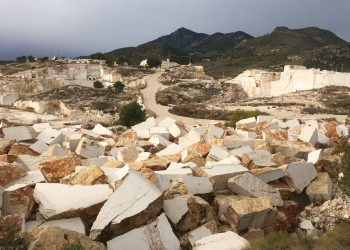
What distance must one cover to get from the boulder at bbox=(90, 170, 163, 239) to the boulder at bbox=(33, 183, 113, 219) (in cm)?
29

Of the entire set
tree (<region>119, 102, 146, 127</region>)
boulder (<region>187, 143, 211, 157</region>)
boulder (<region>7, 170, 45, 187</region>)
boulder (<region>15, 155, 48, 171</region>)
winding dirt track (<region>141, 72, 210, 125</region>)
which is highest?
boulder (<region>7, 170, 45, 187</region>)

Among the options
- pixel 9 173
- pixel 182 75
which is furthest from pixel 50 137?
pixel 182 75

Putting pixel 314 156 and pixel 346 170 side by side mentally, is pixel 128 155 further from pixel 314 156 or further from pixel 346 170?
pixel 346 170

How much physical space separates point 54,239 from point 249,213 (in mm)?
3201

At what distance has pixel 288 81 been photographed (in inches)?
1919

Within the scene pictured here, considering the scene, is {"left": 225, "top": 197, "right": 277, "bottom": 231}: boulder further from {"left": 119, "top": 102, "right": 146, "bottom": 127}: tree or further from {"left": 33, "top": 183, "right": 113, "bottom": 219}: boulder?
{"left": 119, "top": 102, "right": 146, "bottom": 127}: tree

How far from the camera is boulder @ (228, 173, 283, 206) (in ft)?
26.5

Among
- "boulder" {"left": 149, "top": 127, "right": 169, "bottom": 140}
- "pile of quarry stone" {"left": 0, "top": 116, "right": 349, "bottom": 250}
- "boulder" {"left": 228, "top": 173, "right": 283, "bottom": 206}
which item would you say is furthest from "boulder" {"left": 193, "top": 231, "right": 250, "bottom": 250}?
"boulder" {"left": 149, "top": 127, "right": 169, "bottom": 140}

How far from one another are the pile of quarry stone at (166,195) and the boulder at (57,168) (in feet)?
0.06

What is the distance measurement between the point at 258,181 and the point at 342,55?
92074 mm

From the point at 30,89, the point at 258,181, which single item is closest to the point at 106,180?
the point at 258,181

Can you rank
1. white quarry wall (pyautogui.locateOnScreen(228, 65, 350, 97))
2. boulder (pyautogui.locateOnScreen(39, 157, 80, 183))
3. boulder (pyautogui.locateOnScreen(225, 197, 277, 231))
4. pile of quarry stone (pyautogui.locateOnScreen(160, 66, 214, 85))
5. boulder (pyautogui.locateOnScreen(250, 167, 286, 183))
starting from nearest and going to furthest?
1. boulder (pyautogui.locateOnScreen(225, 197, 277, 231))
2. boulder (pyautogui.locateOnScreen(39, 157, 80, 183))
3. boulder (pyautogui.locateOnScreen(250, 167, 286, 183))
4. white quarry wall (pyautogui.locateOnScreen(228, 65, 350, 97))
5. pile of quarry stone (pyautogui.locateOnScreen(160, 66, 214, 85))

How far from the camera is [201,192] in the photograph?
7.84m

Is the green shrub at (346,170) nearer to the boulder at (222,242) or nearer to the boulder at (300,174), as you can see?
the boulder at (300,174)
